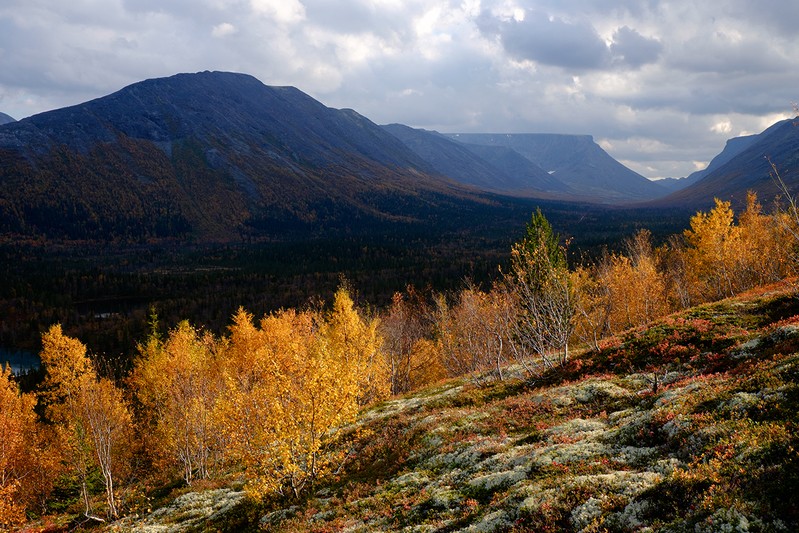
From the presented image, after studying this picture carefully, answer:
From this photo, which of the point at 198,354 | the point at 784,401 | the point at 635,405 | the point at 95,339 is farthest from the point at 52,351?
the point at 95,339

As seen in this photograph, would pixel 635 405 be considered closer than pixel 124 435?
Yes

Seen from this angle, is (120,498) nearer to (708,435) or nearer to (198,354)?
(198,354)

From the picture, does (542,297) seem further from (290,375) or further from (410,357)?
(410,357)

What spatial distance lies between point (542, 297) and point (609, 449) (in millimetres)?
35682

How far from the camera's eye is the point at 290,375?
25.5 meters

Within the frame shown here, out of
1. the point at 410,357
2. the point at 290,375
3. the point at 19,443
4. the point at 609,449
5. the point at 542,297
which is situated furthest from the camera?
the point at 410,357

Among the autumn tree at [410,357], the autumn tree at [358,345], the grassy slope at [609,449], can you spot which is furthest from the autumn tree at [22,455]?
the autumn tree at [410,357]

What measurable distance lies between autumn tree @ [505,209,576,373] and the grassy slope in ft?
11.1

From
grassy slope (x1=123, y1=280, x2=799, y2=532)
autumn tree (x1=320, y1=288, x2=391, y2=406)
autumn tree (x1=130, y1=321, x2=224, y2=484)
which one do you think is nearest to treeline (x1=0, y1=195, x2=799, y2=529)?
autumn tree (x1=320, y1=288, x2=391, y2=406)

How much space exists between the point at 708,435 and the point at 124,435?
7282 cm

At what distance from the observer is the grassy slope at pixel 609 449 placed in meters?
11.3

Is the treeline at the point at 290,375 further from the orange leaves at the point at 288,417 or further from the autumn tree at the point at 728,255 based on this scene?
the autumn tree at the point at 728,255

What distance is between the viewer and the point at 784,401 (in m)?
14.4

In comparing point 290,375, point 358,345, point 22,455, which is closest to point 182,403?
point 290,375
